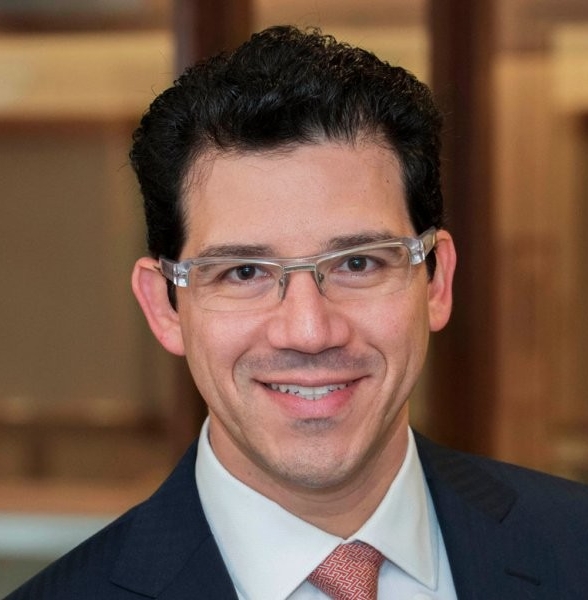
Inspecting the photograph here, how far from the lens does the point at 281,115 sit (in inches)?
70.8

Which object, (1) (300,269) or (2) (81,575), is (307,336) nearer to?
(1) (300,269)

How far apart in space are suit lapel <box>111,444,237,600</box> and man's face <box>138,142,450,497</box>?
0.50ft

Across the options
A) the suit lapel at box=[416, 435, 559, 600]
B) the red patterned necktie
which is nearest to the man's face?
the red patterned necktie

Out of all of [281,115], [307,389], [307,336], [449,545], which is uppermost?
[281,115]

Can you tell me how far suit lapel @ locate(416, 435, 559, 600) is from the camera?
6.29 ft

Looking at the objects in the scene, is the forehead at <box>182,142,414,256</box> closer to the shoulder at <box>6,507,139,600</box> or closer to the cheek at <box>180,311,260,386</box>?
the cheek at <box>180,311,260,386</box>

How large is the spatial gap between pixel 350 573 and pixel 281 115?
2.28ft

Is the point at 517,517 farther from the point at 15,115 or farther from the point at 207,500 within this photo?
the point at 15,115

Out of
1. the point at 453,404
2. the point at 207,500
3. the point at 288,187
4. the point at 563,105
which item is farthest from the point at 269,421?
the point at 563,105

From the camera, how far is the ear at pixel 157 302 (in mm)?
1998

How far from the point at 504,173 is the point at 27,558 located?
221 centimetres

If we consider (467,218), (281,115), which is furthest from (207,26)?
(281,115)

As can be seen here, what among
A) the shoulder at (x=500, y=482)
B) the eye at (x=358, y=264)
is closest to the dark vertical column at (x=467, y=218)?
the shoulder at (x=500, y=482)

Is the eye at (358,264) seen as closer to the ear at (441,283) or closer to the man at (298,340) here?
the man at (298,340)
